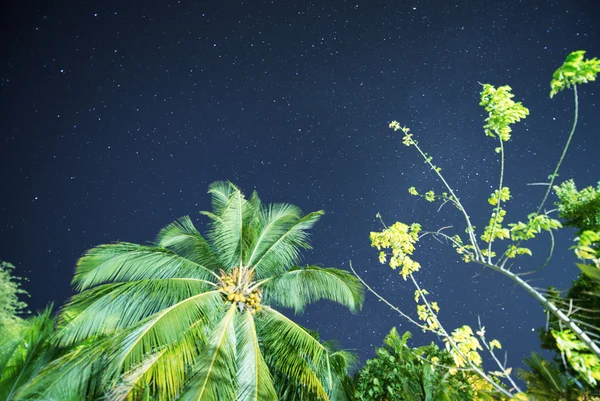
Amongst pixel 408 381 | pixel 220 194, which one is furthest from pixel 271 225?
pixel 408 381

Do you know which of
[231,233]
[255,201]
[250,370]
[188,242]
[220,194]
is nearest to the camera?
[250,370]

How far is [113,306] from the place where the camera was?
268 inches

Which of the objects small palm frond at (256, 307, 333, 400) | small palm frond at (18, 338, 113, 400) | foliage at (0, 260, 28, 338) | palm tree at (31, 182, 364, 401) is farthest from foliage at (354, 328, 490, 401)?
foliage at (0, 260, 28, 338)

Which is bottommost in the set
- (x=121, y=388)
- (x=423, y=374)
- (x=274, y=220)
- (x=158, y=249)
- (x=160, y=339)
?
(x=423, y=374)

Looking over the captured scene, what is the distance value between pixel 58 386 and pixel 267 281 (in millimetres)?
4635

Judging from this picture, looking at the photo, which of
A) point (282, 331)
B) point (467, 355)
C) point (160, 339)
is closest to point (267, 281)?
point (282, 331)

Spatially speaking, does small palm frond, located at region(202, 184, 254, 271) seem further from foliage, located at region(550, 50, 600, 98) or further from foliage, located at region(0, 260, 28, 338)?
foliage, located at region(0, 260, 28, 338)

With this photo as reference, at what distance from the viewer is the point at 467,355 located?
3.57 metres

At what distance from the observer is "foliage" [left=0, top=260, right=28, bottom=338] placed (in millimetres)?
16062

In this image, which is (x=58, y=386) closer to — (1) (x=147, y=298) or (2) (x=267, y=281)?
(1) (x=147, y=298)

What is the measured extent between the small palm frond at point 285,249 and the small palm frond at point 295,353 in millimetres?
1449

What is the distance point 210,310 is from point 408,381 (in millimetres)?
4955

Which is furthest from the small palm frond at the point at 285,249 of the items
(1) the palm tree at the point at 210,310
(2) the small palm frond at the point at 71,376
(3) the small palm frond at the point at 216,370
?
(2) the small palm frond at the point at 71,376

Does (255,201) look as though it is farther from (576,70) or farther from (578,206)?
(576,70)
